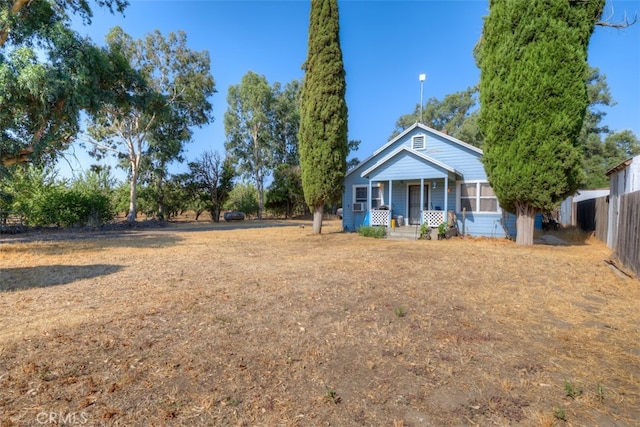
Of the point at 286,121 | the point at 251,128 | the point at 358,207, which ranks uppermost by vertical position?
the point at 286,121

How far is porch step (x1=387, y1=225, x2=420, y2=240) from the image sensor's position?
42.8 feet

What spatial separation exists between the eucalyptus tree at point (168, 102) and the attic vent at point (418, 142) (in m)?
15.9

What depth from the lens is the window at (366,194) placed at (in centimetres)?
1622

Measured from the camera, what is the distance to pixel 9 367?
2.65m

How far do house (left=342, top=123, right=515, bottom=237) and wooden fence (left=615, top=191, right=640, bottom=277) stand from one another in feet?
19.2

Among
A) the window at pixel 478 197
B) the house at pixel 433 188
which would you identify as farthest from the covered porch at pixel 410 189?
the window at pixel 478 197

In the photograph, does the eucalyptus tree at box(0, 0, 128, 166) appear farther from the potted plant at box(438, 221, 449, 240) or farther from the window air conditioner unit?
the potted plant at box(438, 221, 449, 240)

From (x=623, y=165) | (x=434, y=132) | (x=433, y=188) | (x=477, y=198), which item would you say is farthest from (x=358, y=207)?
(x=623, y=165)

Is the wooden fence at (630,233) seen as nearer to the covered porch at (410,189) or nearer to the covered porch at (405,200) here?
the covered porch at (410,189)

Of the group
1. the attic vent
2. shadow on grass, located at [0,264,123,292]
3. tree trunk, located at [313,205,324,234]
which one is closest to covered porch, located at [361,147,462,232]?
the attic vent

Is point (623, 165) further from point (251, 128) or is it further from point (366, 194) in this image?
point (251, 128)

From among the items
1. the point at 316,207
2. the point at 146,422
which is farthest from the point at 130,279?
the point at 316,207

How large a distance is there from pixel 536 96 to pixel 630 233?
5103 millimetres

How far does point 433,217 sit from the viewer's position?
43.4 ft
